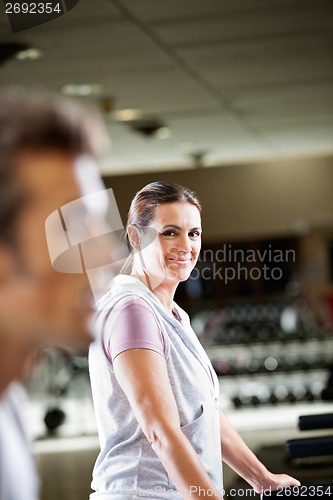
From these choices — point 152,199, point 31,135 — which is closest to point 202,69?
point 152,199

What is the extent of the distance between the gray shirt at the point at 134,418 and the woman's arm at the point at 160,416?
0.26 feet

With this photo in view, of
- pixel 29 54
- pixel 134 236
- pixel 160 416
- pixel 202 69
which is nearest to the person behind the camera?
pixel 160 416

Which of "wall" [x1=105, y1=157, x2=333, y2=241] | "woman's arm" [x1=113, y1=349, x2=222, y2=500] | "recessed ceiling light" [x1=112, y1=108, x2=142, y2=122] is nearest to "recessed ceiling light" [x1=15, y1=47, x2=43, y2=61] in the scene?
"recessed ceiling light" [x1=112, y1=108, x2=142, y2=122]

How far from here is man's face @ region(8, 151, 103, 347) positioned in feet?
2.38

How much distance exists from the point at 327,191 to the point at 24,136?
434 cm

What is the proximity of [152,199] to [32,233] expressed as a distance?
111 centimetres

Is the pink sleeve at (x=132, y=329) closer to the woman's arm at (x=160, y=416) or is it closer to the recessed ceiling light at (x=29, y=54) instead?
the woman's arm at (x=160, y=416)

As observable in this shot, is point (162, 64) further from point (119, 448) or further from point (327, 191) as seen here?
point (119, 448)

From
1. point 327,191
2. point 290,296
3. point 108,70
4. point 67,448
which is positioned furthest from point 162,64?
Result: point 290,296

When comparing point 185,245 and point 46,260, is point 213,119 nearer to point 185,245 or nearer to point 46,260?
point 185,245

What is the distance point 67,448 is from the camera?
165 inches

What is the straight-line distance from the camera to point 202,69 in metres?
4.18

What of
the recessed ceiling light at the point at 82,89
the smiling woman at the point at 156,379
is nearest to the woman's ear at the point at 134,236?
the smiling woman at the point at 156,379

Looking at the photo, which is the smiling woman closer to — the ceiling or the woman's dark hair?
the woman's dark hair
